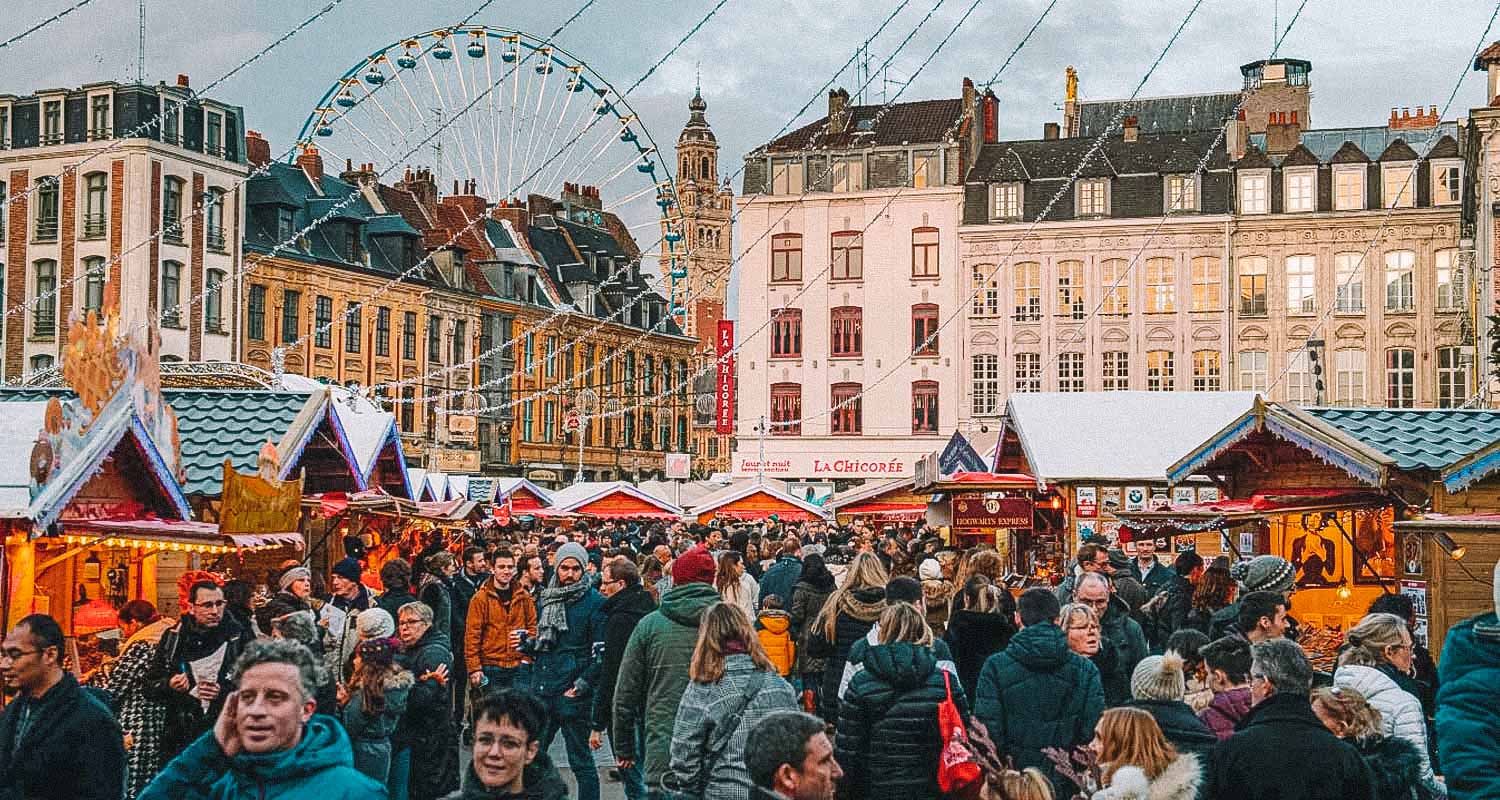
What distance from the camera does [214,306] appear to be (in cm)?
4638

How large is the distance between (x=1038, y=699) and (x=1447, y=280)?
40.8 m

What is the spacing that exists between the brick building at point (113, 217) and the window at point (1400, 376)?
1163 inches

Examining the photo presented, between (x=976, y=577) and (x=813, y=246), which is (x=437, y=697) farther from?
(x=813, y=246)

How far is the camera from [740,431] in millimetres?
49500

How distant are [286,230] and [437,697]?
140ft

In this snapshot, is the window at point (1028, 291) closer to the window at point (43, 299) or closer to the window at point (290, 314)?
the window at point (290, 314)

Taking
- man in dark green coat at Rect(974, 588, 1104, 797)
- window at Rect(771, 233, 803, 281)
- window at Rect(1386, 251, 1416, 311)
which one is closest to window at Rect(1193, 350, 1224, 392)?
window at Rect(1386, 251, 1416, 311)

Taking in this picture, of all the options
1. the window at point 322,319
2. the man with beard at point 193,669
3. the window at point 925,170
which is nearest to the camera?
the man with beard at point 193,669

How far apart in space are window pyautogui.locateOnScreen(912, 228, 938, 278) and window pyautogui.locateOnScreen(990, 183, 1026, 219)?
1.73m

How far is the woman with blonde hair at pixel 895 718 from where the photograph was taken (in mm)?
6902

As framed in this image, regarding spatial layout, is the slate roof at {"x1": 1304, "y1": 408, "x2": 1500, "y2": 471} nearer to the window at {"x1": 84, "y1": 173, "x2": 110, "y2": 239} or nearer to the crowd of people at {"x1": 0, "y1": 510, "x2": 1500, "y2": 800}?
the crowd of people at {"x1": 0, "y1": 510, "x2": 1500, "y2": 800}

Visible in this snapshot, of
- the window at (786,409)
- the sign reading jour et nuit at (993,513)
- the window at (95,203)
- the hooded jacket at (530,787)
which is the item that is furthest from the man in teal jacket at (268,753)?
the window at (786,409)

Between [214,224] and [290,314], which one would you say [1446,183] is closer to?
[290,314]

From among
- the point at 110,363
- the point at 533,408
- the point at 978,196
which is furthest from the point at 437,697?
the point at 533,408
